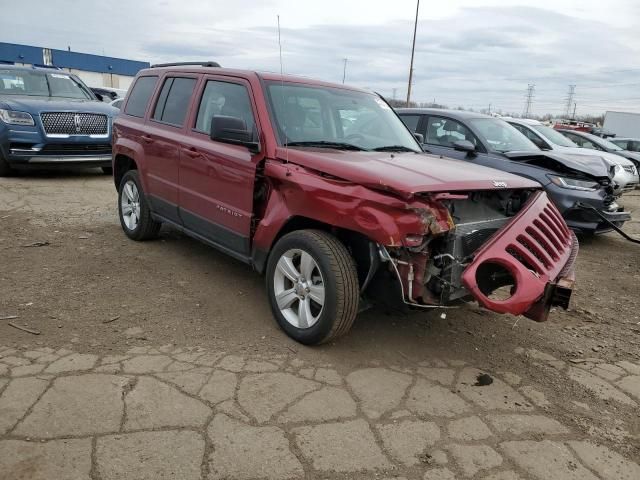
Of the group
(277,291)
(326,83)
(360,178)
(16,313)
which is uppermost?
(326,83)

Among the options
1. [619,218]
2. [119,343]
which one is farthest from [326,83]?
[619,218]

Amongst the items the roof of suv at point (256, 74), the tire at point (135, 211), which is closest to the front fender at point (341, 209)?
the roof of suv at point (256, 74)

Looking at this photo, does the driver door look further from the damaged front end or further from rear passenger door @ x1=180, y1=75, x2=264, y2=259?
the damaged front end

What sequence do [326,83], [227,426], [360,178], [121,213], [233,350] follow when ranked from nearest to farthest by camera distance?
[227,426] < [360,178] < [233,350] < [326,83] < [121,213]

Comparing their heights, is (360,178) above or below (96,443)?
above

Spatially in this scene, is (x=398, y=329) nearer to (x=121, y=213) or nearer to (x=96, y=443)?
(x=96, y=443)

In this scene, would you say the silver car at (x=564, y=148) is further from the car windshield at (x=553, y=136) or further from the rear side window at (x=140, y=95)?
the rear side window at (x=140, y=95)

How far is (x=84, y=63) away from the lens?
5194 centimetres

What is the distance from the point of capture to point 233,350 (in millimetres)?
3520

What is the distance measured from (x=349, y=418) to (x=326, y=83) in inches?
119

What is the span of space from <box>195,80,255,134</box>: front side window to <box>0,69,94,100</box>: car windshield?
6644mm

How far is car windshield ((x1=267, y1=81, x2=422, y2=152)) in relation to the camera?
4.04 m

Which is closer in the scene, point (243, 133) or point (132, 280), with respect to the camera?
point (243, 133)

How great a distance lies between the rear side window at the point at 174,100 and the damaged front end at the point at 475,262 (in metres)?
2.62
